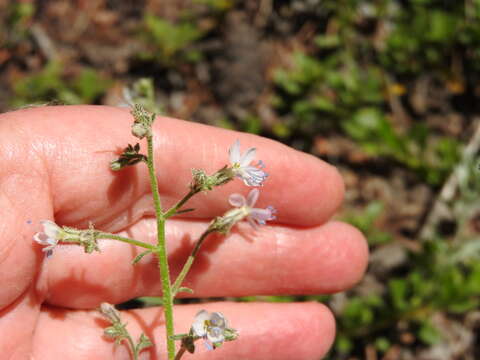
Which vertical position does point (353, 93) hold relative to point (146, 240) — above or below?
above

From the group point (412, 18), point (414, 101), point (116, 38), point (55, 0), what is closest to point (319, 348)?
point (414, 101)

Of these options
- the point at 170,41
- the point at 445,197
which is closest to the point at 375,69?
the point at 445,197

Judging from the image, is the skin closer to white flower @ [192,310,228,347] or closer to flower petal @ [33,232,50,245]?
flower petal @ [33,232,50,245]

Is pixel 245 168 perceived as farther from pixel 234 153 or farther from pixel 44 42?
pixel 44 42

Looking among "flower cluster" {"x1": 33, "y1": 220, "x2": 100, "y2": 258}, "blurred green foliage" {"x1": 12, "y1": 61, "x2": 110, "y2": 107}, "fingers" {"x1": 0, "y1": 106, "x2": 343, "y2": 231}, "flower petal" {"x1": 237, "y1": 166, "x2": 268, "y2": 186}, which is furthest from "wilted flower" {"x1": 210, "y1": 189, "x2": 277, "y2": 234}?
"blurred green foliage" {"x1": 12, "y1": 61, "x2": 110, "y2": 107}

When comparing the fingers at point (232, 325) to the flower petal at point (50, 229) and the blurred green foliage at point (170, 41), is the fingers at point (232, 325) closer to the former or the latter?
the flower petal at point (50, 229)

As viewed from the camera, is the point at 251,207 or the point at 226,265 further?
the point at 226,265

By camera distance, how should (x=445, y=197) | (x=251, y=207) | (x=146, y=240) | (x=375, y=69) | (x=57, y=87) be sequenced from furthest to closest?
1. (x=57, y=87)
2. (x=375, y=69)
3. (x=445, y=197)
4. (x=146, y=240)
5. (x=251, y=207)
